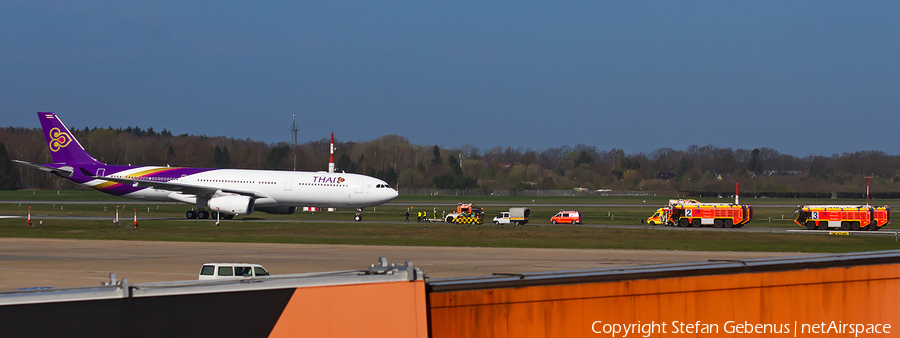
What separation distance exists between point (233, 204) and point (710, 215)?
41315 millimetres

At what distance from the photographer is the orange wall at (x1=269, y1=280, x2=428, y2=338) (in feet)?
24.4

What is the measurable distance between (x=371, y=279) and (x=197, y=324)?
6.32ft

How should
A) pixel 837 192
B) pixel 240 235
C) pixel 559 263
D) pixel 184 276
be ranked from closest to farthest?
pixel 184 276
pixel 559 263
pixel 240 235
pixel 837 192

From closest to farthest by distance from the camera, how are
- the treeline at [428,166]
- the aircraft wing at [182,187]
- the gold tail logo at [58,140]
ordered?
1. the aircraft wing at [182,187]
2. the gold tail logo at [58,140]
3. the treeline at [428,166]

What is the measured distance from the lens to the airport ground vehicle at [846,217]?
54906 mm

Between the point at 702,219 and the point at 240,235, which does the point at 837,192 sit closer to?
the point at 702,219

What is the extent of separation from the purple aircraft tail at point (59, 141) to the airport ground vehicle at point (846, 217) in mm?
64510

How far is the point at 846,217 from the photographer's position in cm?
5534

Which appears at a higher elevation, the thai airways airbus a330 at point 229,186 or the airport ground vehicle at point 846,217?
the thai airways airbus a330 at point 229,186

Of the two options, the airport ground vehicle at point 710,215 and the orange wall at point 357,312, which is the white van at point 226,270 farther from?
the airport ground vehicle at point 710,215

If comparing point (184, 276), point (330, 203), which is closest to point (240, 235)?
point (330, 203)

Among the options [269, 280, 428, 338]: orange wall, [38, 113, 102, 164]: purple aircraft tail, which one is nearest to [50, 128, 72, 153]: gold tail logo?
[38, 113, 102, 164]: purple aircraft tail

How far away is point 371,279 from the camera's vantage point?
7.67 m

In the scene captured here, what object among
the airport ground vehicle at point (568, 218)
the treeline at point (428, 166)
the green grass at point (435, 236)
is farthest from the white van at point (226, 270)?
the treeline at point (428, 166)
